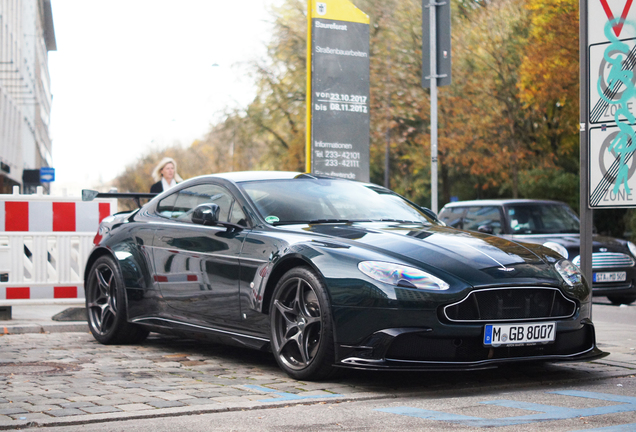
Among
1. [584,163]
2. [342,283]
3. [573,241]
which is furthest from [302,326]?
[573,241]

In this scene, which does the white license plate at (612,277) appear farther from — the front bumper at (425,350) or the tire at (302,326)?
the tire at (302,326)

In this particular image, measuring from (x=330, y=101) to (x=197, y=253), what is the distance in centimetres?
516

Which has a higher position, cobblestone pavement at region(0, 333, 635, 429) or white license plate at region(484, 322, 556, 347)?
white license plate at region(484, 322, 556, 347)

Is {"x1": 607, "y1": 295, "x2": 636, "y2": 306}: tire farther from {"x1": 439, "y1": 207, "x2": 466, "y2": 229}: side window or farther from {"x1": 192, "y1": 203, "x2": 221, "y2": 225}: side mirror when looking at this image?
{"x1": 192, "y1": 203, "x2": 221, "y2": 225}: side mirror

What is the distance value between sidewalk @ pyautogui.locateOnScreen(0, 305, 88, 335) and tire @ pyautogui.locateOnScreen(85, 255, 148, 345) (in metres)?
0.93

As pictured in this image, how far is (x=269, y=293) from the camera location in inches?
237

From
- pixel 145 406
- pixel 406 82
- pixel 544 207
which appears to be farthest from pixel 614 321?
pixel 406 82

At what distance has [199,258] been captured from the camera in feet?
22.1

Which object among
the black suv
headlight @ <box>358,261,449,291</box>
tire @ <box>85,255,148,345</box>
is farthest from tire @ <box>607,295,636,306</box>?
headlight @ <box>358,261,449,291</box>

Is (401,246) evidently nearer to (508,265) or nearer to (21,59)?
(508,265)

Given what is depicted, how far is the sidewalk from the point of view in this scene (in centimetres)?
876

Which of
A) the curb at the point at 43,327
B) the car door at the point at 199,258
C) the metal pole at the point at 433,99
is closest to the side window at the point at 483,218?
the metal pole at the point at 433,99

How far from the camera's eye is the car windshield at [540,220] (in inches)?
551

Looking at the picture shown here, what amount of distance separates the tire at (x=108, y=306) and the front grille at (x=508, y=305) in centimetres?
333
